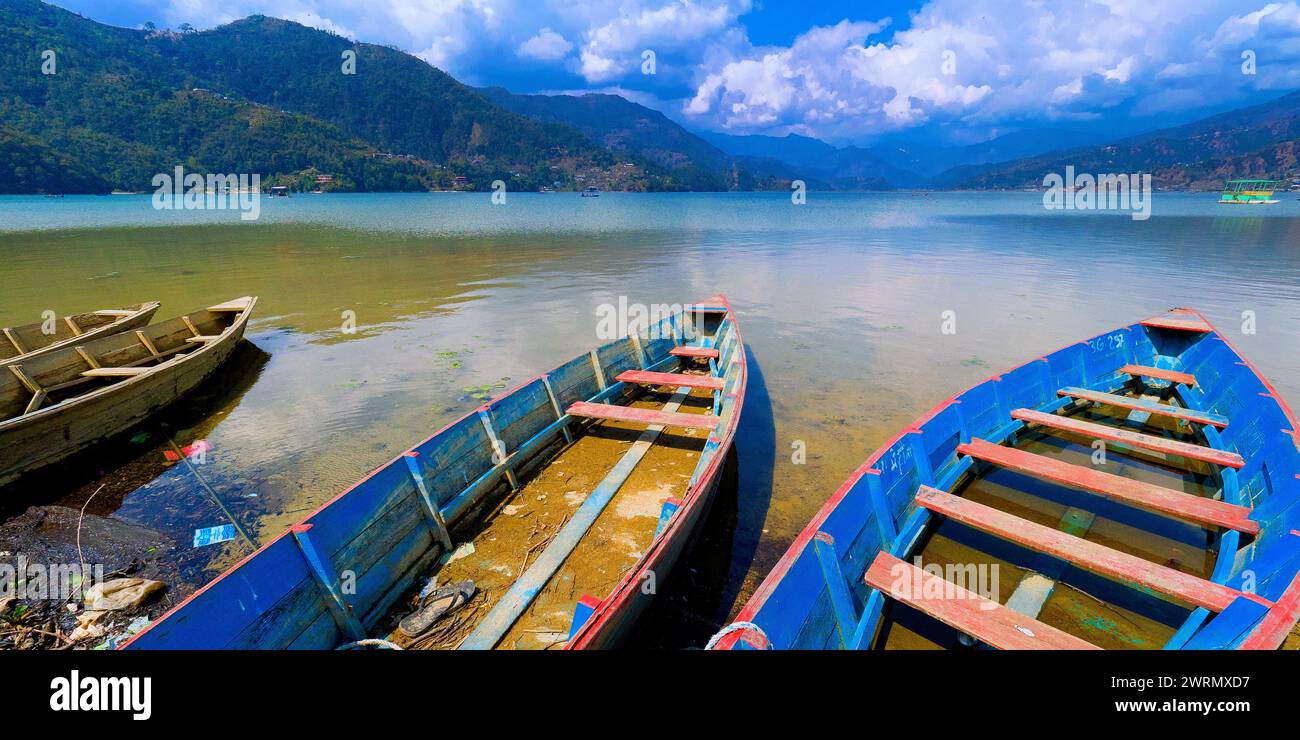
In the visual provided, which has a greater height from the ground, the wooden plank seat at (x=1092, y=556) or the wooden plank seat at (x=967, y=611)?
the wooden plank seat at (x=1092, y=556)

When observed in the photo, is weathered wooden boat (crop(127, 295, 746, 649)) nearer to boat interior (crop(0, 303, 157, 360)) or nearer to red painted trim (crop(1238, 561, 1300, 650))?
Answer: red painted trim (crop(1238, 561, 1300, 650))

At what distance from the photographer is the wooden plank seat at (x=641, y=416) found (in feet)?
26.8

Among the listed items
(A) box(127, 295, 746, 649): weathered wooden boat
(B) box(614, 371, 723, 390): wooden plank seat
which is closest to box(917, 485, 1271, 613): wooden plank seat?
(A) box(127, 295, 746, 649): weathered wooden boat

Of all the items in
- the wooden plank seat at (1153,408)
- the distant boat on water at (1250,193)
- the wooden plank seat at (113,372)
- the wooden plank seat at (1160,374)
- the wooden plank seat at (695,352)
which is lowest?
the wooden plank seat at (1153,408)

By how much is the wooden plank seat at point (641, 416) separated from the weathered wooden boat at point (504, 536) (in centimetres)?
3

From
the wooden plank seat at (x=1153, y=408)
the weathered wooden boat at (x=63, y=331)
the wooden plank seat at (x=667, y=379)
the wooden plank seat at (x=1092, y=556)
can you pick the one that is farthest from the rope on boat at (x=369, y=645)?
the wooden plank seat at (x=1153, y=408)

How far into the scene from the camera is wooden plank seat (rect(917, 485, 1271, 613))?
4340 mm

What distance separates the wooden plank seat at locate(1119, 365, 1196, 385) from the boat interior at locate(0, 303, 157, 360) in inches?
910

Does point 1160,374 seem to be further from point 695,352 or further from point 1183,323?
point 695,352

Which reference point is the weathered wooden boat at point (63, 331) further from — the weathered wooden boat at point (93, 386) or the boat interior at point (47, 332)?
the weathered wooden boat at point (93, 386)

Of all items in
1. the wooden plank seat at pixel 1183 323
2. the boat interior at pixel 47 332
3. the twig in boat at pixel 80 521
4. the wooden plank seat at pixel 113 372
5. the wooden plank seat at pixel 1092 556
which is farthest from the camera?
the wooden plank seat at pixel 1183 323
